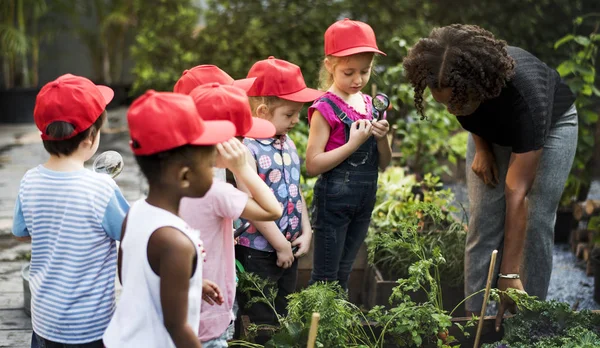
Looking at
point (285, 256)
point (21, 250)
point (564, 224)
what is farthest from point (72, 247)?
point (564, 224)

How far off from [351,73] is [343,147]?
0.31m

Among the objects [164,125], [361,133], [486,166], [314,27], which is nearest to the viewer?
[164,125]

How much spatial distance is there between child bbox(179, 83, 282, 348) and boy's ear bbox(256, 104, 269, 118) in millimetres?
537

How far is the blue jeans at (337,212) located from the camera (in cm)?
305

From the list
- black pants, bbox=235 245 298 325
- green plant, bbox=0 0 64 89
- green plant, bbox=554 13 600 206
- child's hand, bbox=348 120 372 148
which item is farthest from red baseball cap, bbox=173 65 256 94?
green plant, bbox=0 0 64 89

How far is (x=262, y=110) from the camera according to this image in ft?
9.22

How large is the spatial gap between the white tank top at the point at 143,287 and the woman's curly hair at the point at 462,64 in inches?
48.8

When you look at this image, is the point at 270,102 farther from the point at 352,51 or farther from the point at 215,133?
the point at 215,133

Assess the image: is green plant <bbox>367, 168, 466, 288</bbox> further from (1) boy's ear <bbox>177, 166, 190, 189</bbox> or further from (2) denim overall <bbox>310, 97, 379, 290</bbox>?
(1) boy's ear <bbox>177, 166, 190, 189</bbox>

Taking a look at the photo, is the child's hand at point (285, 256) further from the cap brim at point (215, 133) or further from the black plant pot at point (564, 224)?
the black plant pot at point (564, 224)

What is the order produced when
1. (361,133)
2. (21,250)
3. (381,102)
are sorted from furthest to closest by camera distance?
(21,250)
(381,102)
(361,133)

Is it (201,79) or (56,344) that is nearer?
(56,344)

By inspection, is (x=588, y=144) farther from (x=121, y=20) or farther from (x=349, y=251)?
(x=121, y=20)

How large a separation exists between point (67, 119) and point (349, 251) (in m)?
1.47
